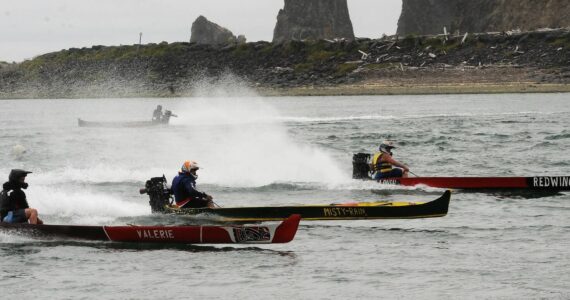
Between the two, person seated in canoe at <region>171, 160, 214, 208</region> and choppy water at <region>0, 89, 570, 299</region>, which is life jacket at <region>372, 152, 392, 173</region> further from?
person seated in canoe at <region>171, 160, 214, 208</region>

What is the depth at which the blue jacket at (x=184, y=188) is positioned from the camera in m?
26.6

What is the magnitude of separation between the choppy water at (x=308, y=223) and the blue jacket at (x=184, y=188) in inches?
40.8

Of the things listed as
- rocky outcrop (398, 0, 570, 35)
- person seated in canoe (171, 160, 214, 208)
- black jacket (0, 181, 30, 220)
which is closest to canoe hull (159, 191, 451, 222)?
person seated in canoe (171, 160, 214, 208)

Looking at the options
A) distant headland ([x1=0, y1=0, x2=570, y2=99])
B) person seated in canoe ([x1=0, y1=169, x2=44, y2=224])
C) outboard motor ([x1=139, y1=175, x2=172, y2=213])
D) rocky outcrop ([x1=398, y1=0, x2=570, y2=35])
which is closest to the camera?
person seated in canoe ([x1=0, y1=169, x2=44, y2=224])

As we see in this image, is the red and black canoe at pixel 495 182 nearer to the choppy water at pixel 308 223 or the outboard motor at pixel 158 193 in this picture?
the choppy water at pixel 308 223

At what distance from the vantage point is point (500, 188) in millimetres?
33000

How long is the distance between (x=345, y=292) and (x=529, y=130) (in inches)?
1682

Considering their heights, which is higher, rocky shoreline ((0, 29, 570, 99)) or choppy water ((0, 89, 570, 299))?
rocky shoreline ((0, 29, 570, 99))

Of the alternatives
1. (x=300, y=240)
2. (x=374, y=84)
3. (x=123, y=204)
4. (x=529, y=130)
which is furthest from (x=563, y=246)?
(x=374, y=84)

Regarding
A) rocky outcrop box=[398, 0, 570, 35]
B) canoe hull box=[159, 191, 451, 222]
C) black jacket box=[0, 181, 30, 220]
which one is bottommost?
canoe hull box=[159, 191, 451, 222]

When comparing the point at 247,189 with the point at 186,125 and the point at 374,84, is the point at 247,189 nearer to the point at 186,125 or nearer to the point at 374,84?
the point at 186,125

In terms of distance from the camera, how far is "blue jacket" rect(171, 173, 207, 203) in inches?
1046

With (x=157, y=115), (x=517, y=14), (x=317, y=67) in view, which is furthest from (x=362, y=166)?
(x=517, y=14)

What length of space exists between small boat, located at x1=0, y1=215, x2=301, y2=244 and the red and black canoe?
11.2 m
